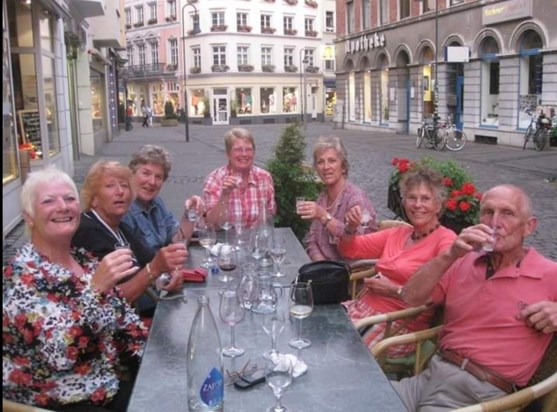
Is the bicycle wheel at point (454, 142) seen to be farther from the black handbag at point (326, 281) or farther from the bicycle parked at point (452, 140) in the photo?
the black handbag at point (326, 281)

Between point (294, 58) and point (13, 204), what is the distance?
5275 cm

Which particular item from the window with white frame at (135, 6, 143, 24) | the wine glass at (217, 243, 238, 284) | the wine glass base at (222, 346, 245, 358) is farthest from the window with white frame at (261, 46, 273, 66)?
the wine glass base at (222, 346, 245, 358)

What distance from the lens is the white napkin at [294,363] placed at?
2391 mm

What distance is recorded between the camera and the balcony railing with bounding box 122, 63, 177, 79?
6103 centimetres

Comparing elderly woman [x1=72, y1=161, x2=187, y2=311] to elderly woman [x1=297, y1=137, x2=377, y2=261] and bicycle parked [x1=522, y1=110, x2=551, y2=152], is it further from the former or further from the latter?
bicycle parked [x1=522, y1=110, x2=551, y2=152]

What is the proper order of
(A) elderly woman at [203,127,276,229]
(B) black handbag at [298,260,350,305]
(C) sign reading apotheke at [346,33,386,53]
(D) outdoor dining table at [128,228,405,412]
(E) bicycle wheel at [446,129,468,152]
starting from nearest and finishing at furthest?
1. (D) outdoor dining table at [128,228,405,412]
2. (B) black handbag at [298,260,350,305]
3. (A) elderly woman at [203,127,276,229]
4. (E) bicycle wheel at [446,129,468,152]
5. (C) sign reading apotheke at [346,33,386,53]

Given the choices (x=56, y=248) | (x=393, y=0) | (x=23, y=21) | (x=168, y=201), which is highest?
(x=393, y=0)

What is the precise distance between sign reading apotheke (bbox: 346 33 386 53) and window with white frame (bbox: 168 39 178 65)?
26.7 meters

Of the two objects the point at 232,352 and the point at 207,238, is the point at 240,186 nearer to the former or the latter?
the point at 207,238

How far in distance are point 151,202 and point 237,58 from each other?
53.8 meters

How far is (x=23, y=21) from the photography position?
39.8 feet

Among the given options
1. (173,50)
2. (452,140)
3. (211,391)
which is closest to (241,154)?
(211,391)

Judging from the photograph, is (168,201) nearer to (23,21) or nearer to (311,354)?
(23,21)

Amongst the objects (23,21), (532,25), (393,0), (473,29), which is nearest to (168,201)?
(23,21)
